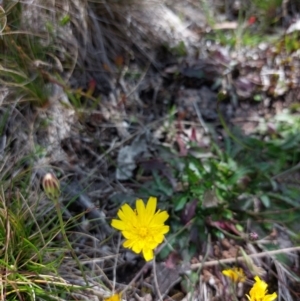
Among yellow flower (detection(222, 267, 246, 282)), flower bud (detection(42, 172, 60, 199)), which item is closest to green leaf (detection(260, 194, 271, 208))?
yellow flower (detection(222, 267, 246, 282))

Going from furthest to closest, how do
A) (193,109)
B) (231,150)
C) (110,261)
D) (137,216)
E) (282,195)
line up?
(193,109), (231,150), (282,195), (110,261), (137,216)

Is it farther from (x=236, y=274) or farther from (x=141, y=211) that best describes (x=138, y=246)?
(x=236, y=274)

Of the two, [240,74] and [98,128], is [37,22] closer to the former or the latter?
[98,128]

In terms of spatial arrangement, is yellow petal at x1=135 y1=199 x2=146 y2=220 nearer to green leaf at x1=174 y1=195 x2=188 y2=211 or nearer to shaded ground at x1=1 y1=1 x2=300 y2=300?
shaded ground at x1=1 y1=1 x2=300 y2=300

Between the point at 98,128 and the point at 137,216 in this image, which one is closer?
the point at 137,216

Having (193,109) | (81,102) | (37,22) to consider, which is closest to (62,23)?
(37,22)

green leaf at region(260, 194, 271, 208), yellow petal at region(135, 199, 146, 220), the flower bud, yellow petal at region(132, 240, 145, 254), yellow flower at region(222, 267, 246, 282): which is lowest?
yellow flower at region(222, 267, 246, 282)

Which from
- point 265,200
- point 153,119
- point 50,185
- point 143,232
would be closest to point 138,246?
point 143,232
